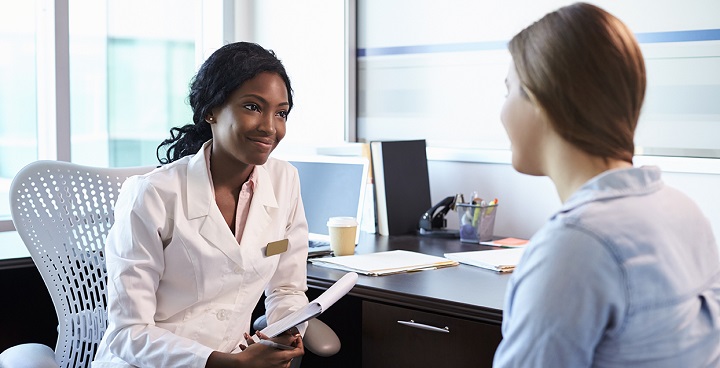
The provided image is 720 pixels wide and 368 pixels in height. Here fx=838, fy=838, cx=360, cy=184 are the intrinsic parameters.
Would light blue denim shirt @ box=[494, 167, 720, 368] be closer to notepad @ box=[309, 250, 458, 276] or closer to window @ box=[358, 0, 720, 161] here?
notepad @ box=[309, 250, 458, 276]

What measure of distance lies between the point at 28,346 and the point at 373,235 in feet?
3.92

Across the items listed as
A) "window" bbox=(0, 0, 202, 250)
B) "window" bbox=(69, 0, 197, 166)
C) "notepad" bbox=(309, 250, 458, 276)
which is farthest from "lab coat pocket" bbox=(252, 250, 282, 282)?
"window" bbox=(69, 0, 197, 166)

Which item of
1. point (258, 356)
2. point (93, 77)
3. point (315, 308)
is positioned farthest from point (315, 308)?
point (93, 77)

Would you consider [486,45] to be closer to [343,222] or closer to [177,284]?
[343,222]

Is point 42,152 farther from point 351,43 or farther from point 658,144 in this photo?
point 658,144

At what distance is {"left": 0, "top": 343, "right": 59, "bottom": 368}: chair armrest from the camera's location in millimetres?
1536

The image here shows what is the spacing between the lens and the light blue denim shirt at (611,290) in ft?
2.69

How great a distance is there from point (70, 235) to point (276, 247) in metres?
0.47

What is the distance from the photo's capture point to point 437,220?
102 inches

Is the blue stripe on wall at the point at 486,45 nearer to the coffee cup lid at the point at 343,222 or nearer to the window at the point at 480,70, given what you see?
the window at the point at 480,70

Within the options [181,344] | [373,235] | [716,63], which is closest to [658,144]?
[716,63]

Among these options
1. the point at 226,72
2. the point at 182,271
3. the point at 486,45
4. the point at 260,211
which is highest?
the point at 486,45

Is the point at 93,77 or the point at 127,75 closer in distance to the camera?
the point at 93,77

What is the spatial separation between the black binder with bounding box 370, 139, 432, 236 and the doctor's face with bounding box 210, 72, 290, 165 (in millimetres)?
798
